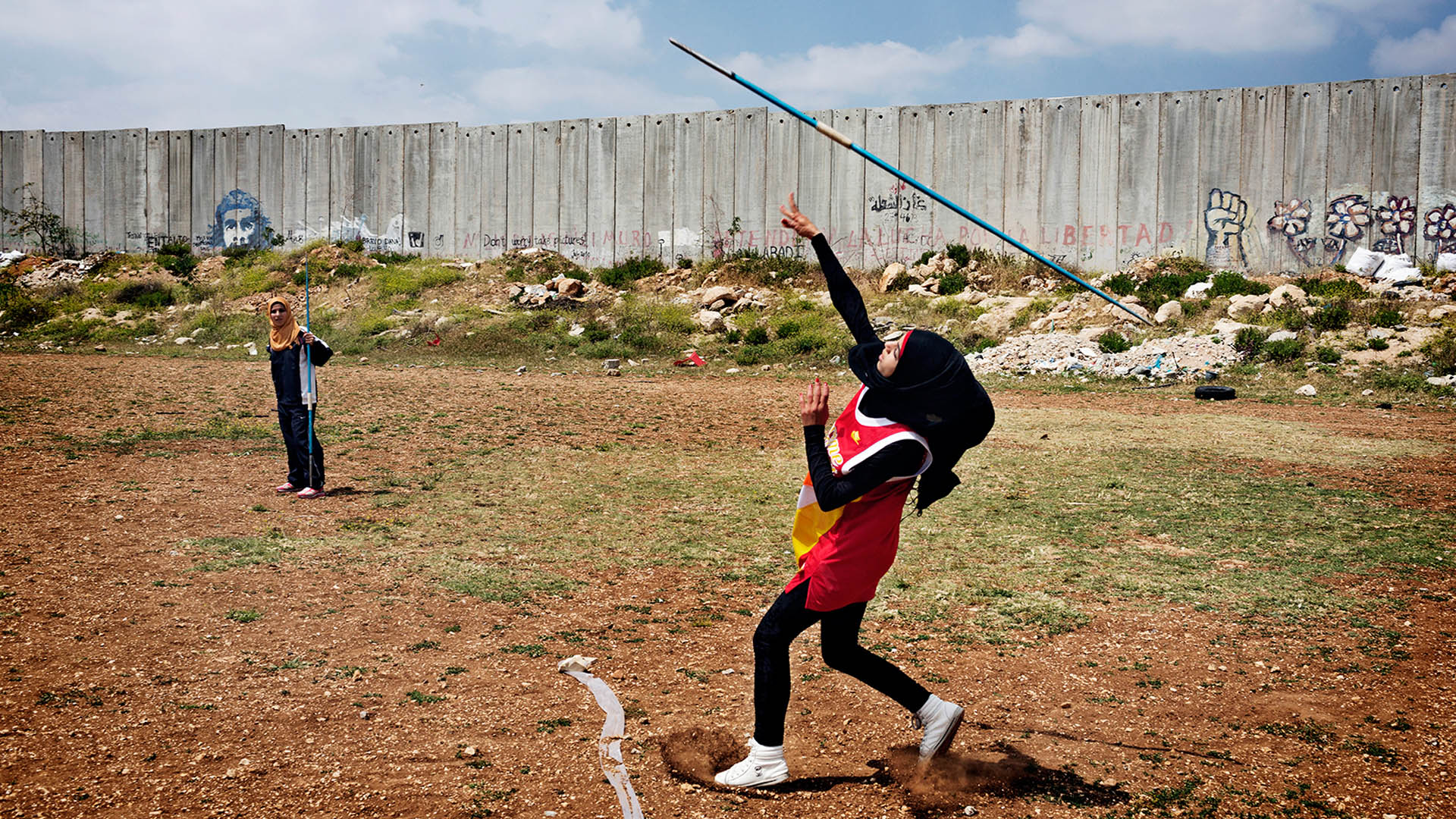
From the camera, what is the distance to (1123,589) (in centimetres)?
620

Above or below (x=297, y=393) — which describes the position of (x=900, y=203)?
above

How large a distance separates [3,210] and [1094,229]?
2816cm

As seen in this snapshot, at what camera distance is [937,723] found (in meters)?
3.75

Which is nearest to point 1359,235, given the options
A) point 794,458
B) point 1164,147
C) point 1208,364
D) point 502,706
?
point 1164,147

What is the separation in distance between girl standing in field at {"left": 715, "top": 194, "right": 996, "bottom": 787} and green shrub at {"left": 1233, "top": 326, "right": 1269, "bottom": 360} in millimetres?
13819

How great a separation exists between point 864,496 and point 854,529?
12 cm

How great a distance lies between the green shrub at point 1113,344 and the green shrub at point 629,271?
10371mm

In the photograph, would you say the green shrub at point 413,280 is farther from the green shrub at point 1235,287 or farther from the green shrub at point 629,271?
the green shrub at point 1235,287

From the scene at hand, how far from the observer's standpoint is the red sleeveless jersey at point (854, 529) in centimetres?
344

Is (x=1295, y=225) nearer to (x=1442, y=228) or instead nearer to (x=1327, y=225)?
(x=1327, y=225)

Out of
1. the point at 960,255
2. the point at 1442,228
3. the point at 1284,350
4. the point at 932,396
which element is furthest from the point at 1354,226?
the point at 932,396

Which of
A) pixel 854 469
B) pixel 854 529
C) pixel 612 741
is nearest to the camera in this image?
pixel 854 469

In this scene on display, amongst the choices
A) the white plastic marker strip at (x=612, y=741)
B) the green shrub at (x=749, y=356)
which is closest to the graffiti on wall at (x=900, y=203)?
the green shrub at (x=749, y=356)

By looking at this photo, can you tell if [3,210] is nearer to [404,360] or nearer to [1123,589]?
[404,360]
